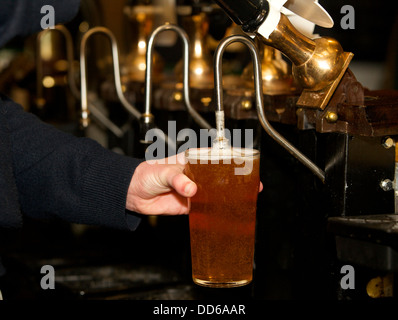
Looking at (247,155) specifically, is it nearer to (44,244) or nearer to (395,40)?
(44,244)

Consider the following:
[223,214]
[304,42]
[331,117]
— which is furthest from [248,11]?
[223,214]

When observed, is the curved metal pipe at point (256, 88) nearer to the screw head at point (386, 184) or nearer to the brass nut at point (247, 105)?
the screw head at point (386, 184)

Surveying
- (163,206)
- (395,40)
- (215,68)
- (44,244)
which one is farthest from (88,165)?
(395,40)

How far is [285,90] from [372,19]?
9.37ft

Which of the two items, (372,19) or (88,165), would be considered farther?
(372,19)

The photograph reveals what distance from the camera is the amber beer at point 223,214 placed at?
3.64 ft

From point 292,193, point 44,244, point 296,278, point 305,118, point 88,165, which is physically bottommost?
point 44,244

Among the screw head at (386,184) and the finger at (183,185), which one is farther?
the screw head at (386,184)

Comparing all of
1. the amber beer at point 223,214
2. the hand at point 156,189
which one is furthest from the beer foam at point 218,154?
the hand at point 156,189

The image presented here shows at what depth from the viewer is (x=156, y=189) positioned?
139 cm

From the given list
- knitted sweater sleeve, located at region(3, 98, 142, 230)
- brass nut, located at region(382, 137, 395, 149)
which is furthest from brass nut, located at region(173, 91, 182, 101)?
brass nut, located at region(382, 137, 395, 149)

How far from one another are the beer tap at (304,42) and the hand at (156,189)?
0.30 m

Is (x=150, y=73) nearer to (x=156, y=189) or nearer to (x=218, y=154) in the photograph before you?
(x=156, y=189)

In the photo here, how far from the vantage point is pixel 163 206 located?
145 centimetres
